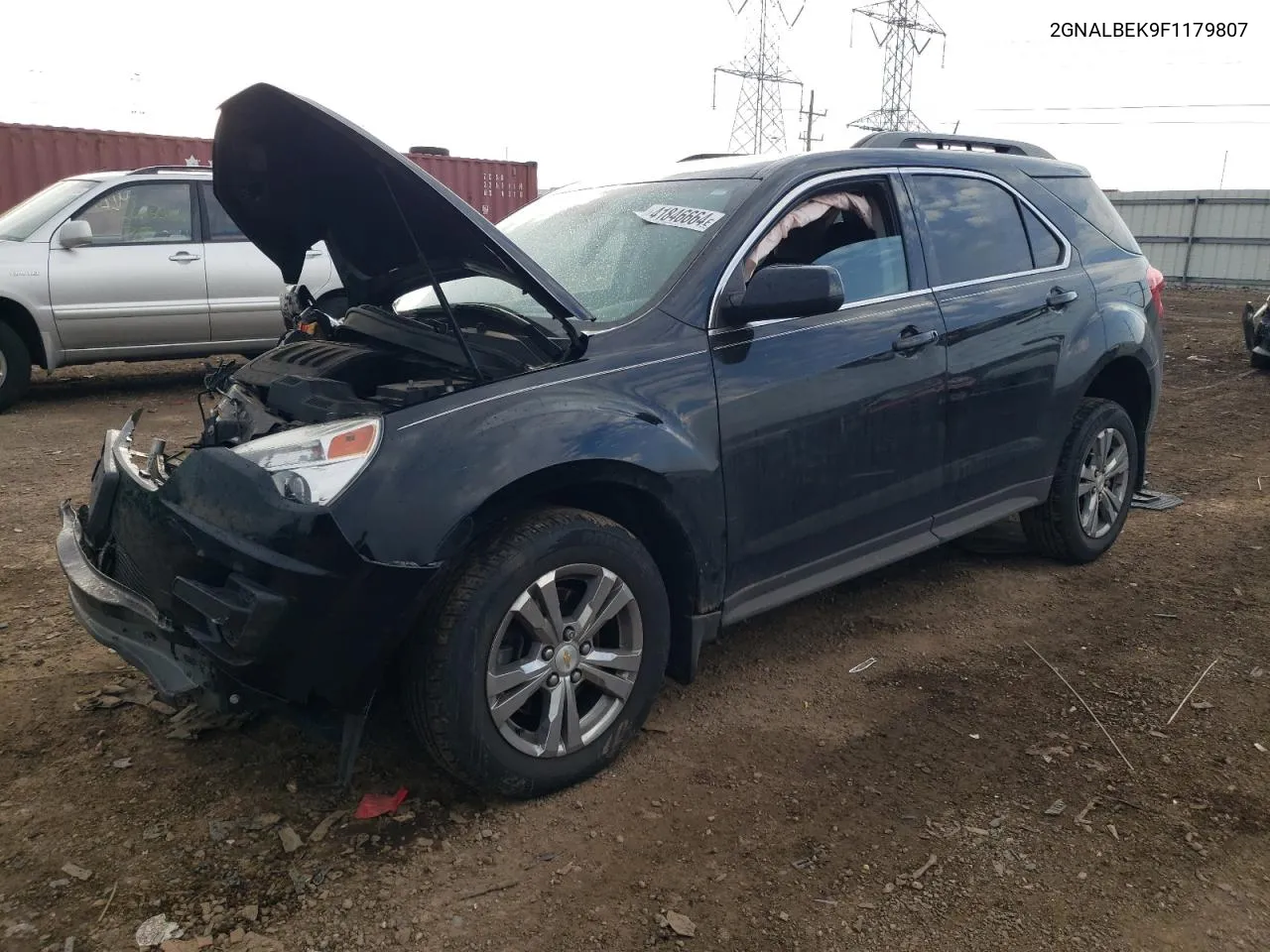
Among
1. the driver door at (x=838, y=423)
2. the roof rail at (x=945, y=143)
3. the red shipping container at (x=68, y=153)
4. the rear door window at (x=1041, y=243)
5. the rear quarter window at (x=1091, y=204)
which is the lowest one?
the driver door at (x=838, y=423)

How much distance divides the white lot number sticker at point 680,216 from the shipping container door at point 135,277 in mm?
6209

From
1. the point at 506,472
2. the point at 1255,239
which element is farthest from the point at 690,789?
the point at 1255,239

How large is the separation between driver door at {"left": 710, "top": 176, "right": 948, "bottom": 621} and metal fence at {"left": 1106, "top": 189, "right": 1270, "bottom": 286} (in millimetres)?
21035

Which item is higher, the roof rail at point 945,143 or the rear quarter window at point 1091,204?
the roof rail at point 945,143

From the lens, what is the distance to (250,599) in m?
2.37

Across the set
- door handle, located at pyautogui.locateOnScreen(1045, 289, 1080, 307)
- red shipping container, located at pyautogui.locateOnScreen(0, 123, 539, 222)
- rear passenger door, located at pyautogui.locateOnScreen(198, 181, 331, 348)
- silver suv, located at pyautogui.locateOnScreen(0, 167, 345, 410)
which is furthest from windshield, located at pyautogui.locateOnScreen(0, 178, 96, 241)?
door handle, located at pyautogui.locateOnScreen(1045, 289, 1080, 307)

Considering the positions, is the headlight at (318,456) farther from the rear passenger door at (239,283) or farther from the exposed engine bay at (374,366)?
the rear passenger door at (239,283)

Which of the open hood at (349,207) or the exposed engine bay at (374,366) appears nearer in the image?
the open hood at (349,207)

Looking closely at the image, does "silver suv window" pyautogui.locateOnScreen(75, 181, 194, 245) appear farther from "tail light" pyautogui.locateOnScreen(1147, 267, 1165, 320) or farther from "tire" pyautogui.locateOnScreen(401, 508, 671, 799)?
"tail light" pyautogui.locateOnScreen(1147, 267, 1165, 320)

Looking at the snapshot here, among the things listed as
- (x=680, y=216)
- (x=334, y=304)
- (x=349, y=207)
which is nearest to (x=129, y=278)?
(x=334, y=304)

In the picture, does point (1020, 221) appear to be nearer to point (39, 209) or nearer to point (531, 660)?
point (531, 660)

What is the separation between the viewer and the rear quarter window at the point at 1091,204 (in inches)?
179

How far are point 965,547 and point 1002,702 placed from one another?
1699mm

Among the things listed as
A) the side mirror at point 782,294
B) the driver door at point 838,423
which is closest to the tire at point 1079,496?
the driver door at point 838,423
